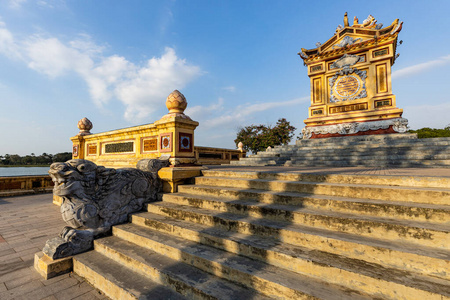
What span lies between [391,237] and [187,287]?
2.16 metres

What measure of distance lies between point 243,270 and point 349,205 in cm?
160

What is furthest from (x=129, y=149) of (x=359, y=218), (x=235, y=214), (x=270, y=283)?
(x=359, y=218)

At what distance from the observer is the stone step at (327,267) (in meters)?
1.48

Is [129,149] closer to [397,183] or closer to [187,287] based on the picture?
[187,287]

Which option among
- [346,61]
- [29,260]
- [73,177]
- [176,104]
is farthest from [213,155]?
[346,61]

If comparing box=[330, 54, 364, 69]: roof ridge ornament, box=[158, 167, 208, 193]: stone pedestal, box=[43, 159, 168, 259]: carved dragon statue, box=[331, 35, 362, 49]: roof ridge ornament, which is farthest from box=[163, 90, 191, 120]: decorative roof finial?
box=[331, 35, 362, 49]: roof ridge ornament

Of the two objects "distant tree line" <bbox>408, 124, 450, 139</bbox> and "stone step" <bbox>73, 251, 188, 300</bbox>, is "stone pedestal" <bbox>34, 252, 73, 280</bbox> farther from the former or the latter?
"distant tree line" <bbox>408, 124, 450, 139</bbox>

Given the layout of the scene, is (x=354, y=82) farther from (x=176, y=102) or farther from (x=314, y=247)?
(x=314, y=247)

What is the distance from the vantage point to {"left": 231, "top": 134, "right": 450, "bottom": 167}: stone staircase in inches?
235

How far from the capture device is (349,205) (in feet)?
8.05

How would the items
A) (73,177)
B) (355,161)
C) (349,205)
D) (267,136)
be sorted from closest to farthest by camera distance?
1. (349,205)
2. (73,177)
3. (355,161)
4. (267,136)

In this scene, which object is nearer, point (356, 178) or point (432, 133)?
point (356, 178)

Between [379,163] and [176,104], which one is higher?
[176,104]

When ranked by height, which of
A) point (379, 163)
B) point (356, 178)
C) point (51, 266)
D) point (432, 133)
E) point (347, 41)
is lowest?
point (51, 266)
